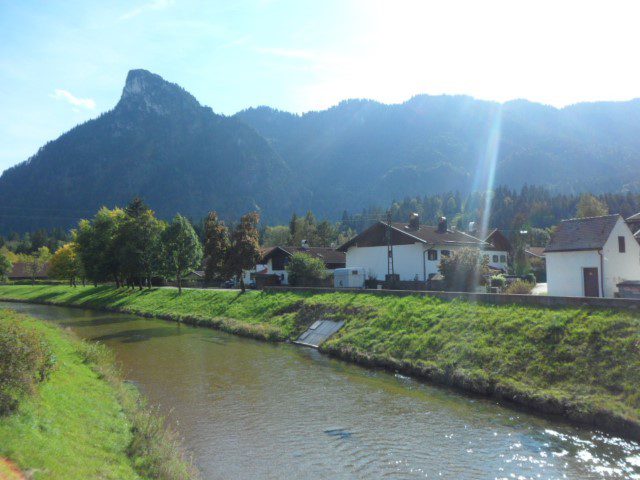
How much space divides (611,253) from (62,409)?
1286 inches

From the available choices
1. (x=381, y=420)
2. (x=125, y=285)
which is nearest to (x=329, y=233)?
(x=125, y=285)

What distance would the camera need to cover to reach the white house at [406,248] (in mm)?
51406

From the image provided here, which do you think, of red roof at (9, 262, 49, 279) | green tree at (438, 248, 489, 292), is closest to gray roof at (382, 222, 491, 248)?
green tree at (438, 248, 489, 292)

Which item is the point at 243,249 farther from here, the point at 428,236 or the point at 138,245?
the point at 138,245

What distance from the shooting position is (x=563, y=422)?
1584 cm

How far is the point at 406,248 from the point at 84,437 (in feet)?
146

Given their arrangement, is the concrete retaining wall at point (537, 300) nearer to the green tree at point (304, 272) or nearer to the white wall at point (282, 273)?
the green tree at point (304, 272)

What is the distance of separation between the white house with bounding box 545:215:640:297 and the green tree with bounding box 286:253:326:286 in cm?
2790

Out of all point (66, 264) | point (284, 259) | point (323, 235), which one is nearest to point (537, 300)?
point (284, 259)

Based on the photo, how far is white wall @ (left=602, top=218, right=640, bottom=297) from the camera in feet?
102

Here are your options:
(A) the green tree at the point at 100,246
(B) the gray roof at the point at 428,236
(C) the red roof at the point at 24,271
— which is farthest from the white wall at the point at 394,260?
(C) the red roof at the point at 24,271

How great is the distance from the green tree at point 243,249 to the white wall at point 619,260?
35.7 metres

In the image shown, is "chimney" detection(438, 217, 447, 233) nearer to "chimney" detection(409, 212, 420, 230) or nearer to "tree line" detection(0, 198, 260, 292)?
"chimney" detection(409, 212, 420, 230)

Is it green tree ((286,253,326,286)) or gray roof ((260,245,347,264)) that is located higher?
gray roof ((260,245,347,264))
